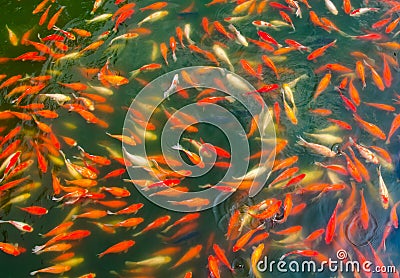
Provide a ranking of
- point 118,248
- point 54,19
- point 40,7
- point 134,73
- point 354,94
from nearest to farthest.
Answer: point 118,248
point 354,94
point 134,73
point 54,19
point 40,7

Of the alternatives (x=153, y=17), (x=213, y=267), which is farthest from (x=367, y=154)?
(x=153, y=17)

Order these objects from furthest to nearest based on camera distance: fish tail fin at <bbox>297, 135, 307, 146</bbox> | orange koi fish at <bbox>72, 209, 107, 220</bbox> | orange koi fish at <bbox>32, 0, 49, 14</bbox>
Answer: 1. orange koi fish at <bbox>32, 0, 49, 14</bbox>
2. fish tail fin at <bbox>297, 135, 307, 146</bbox>
3. orange koi fish at <bbox>72, 209, 107, 220</bbox>

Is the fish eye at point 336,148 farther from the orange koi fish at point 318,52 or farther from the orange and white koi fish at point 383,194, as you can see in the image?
the orange koi fish at point 318,52

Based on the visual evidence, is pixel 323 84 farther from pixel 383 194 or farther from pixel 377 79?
pixel 383 194

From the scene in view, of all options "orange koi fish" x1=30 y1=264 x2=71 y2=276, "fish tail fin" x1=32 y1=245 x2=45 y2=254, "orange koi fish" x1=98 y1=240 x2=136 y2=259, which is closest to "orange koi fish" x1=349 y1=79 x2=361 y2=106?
"orange koi fish" x1=98 y1=240 x2=136 y2=259

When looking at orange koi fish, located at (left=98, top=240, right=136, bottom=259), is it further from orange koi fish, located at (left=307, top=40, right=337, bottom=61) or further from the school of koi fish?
orange koi fish, located at (left=307, top=40, right=337, bottom=61)

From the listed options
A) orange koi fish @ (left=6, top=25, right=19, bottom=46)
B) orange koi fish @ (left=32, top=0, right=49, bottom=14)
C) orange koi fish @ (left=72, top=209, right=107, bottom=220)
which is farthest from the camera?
orange koi fish @ (left=32, top=0, right=49, bottom=14)

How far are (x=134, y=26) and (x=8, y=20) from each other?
1.43 metres

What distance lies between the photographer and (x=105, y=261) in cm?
345

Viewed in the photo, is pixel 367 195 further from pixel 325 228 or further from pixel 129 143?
pixel 129 143

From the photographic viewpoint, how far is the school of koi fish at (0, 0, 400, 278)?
A: 3.46 m

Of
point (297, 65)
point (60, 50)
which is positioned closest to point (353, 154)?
point (297, 65)

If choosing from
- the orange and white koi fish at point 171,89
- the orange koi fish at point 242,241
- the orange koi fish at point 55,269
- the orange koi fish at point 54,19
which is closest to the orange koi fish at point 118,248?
the orange koi fish at point 55,269

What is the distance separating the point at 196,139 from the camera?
3.96m
